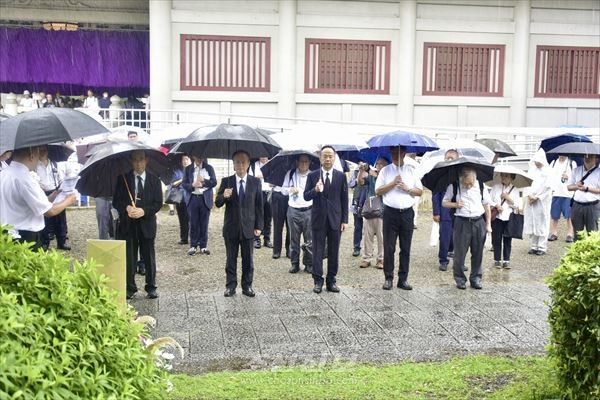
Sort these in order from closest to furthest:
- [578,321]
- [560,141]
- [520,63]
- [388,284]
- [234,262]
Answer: [578,321], [234,262], [388,284], [560,141], [520,63]

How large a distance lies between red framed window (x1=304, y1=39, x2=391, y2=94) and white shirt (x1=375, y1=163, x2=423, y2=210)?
11839 mm

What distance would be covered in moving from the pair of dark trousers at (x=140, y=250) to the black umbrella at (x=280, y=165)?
9.42ft

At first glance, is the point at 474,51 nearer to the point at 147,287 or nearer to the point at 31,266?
the point at 147,287

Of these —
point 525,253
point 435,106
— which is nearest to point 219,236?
point 525,253

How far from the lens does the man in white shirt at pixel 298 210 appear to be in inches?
428

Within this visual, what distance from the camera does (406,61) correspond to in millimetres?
21469

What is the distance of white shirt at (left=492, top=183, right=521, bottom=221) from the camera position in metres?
11.1

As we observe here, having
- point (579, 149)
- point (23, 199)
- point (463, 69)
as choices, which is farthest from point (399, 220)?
point (463, 69)

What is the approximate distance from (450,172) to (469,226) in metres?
0.82

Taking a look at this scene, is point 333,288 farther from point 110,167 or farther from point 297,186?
point 110,167

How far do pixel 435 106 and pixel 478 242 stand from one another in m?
12.9

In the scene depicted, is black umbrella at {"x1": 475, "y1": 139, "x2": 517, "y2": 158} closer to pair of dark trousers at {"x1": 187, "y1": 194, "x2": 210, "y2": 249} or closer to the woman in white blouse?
the woman in white blouse

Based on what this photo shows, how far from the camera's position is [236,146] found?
992 cm

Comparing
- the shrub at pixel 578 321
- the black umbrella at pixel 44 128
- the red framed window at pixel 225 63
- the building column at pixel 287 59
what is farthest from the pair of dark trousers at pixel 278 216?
the red framed window at pixel 225 63
